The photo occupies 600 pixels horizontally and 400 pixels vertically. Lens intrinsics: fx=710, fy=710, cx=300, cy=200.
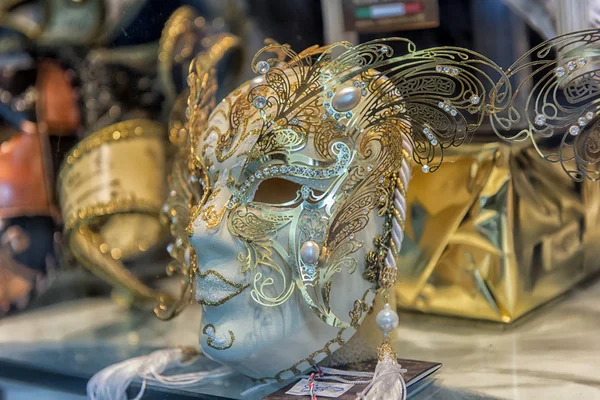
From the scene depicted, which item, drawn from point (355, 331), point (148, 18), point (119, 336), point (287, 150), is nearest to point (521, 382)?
point (355, 331)

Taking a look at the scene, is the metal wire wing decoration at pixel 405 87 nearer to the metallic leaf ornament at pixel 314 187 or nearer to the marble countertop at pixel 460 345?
the metallic leaf ornament at pixel 314 187

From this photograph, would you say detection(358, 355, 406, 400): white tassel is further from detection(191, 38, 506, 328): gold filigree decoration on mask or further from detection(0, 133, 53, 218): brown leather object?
detection(0, 133, 53, 218): brown leather object

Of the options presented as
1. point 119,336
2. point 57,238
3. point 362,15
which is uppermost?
point 362,15

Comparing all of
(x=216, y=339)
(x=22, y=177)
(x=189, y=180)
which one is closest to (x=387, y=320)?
(x=216, y=339)

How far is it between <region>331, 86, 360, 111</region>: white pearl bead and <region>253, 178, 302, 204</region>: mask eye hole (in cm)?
13

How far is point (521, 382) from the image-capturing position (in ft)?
2.39

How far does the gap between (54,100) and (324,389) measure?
74 cm

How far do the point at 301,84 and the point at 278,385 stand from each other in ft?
1.03

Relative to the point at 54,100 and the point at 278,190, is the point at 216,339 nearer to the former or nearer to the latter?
the point at 278,190

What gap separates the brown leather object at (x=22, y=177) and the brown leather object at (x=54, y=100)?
0.03 metres

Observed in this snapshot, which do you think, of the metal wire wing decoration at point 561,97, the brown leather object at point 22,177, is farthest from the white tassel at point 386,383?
the brown leather object at point 22,177

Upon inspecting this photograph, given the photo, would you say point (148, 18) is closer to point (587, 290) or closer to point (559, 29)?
point (559, 29)

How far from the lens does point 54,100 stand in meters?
1.18

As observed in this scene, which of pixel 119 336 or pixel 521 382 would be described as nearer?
pixel 521 382
